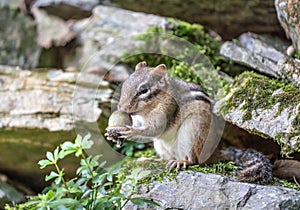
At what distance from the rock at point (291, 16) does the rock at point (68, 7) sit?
2.59 m

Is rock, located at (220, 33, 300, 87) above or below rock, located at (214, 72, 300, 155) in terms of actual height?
above

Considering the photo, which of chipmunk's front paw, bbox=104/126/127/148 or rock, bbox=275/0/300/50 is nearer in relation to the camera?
chipmunk's front paw, bbox=104/126/127/148

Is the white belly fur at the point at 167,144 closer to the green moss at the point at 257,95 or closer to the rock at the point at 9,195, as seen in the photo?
the green moss at the point at 257,95

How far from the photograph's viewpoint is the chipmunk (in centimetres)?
310

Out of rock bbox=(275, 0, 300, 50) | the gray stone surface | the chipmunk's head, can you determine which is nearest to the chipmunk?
the chipmunk's head

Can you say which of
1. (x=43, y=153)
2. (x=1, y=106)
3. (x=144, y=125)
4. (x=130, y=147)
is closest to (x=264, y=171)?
(x=144, y=125)

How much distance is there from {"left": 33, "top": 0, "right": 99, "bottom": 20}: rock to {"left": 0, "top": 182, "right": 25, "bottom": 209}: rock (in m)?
2.28

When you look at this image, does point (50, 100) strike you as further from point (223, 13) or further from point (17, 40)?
point (223, 13)

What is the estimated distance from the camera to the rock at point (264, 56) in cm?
336

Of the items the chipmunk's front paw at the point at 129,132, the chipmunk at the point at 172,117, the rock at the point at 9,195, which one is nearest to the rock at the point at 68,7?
the rock at the point at 9,195

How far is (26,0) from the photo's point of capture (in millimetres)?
5969

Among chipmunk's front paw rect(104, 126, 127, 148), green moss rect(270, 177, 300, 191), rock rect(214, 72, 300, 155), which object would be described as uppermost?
rock rect(214, 72, 300, 155)

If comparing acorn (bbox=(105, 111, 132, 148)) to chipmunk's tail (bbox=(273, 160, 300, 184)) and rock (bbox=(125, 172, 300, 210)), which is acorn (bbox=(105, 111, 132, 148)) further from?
chipmunk's tail (bbox=(273, 160, 300, 184))

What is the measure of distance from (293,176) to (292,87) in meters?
0.58
